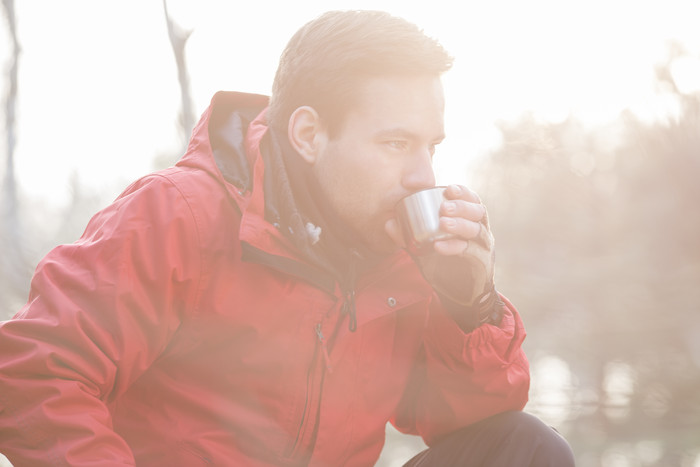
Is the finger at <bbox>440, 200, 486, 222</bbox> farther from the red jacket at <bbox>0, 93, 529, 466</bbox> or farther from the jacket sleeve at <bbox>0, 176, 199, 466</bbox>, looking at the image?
the jacket sleeve at <bbox>0, 176, 199, 466</bbox>

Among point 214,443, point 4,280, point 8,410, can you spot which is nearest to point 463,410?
point 214,443

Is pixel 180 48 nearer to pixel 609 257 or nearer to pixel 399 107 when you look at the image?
pixel 399 107

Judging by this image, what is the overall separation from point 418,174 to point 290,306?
52cm

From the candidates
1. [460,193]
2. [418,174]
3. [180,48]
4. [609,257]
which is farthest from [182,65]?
[609,257]

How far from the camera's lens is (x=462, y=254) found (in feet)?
6.61

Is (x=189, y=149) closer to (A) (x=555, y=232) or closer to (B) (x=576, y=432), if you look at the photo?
(B) (x=576, y=432)

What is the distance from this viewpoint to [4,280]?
3.53 m

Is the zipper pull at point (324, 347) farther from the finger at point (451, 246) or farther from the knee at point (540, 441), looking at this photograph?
the knee at point (540, 441)

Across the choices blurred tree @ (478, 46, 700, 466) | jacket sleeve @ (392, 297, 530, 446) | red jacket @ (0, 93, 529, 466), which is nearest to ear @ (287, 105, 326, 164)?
red jacket @ (0, 93, 529, 466)

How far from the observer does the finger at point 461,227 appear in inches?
76.8

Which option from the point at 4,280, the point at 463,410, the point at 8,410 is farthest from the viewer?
the point at 4,280

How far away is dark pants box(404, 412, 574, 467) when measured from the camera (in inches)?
76.9

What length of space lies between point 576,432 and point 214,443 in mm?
4454

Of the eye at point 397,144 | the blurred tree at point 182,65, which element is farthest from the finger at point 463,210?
the blurred tree at point 182,65
